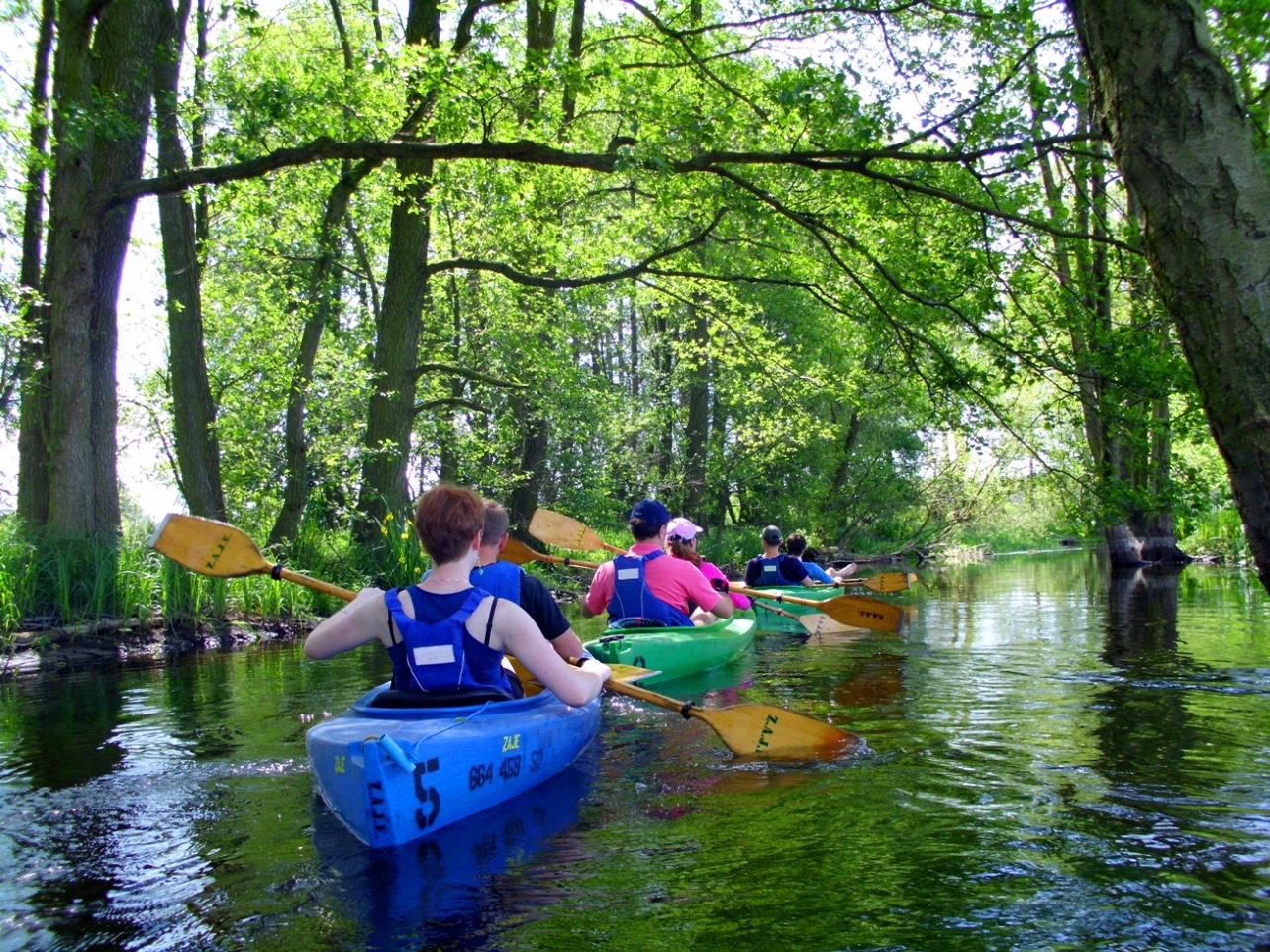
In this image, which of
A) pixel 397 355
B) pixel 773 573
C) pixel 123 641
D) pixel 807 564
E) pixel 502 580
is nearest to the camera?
pixel 502 580

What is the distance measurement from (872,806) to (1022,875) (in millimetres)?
942

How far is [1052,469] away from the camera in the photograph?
316 inches

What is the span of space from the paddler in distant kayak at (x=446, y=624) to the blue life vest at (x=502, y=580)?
2.85ft

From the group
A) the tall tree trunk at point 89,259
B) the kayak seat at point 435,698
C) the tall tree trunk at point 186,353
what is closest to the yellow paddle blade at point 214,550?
the kayak seat at point 435,698

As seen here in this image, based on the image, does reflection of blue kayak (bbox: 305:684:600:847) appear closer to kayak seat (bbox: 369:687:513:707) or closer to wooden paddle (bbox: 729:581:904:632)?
kayak seat (bbox: 369:687:513:707)

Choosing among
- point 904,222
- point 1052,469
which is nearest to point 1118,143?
point 1052,469

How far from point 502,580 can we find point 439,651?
1099 millimetres

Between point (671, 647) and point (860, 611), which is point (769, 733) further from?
point (860, 611)

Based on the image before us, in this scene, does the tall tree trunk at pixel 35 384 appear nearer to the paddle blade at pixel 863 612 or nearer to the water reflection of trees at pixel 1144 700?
the paddle blade at pixel 863 612

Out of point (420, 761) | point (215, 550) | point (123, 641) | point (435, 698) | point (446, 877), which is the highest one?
point (215, 550)

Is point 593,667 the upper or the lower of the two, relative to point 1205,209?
lower

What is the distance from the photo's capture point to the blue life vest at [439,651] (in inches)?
167

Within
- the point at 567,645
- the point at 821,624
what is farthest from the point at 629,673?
the point at 821,624

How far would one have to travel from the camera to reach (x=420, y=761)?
4023 mm
